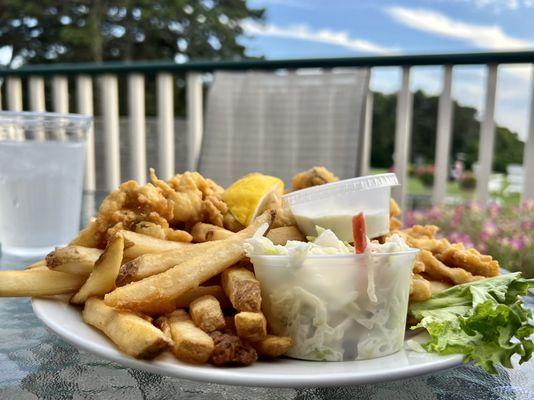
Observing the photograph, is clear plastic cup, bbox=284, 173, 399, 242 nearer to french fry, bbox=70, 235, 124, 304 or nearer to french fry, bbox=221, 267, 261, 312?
french fry, bbox=221, 267, 261, 312

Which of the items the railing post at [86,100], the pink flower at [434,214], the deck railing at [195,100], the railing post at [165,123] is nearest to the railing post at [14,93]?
the deck railing at [195,100]

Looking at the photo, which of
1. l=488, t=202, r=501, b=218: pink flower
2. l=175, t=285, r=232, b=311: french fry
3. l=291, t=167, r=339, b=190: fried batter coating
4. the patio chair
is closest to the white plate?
l=175, t=285, r=232, b=311: french fry

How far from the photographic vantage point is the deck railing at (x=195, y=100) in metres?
2.96

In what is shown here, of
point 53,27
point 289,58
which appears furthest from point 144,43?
point 289,58

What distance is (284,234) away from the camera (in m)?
0.96

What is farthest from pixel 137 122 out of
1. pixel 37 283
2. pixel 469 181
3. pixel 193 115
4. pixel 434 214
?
pixel 469 181

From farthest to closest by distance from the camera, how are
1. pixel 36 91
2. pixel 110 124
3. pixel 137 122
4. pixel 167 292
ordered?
pixel 36 91
pixel 110 124
pixel 137 122
pixel 167 292

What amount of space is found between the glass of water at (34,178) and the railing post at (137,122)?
8.26ft

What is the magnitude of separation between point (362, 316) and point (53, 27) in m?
17.5

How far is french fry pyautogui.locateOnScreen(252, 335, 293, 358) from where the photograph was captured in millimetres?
703

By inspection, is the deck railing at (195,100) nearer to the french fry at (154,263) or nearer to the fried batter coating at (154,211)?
the fried batter coating at (154,211)

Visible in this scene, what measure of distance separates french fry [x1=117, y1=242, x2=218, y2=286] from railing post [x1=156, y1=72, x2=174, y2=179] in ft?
10.0

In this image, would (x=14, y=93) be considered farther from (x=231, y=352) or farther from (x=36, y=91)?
(x=231, y=352)

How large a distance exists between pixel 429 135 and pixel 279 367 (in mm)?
15305
